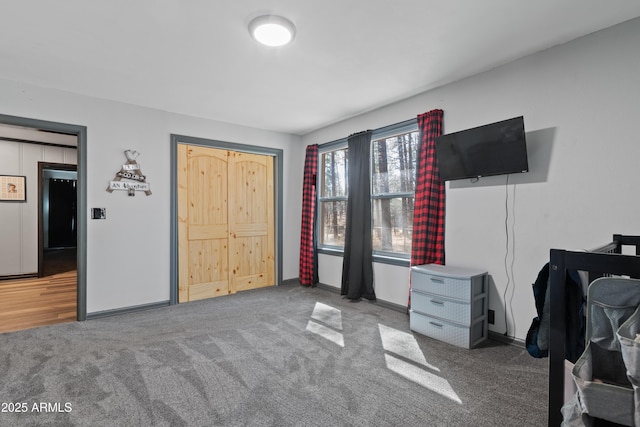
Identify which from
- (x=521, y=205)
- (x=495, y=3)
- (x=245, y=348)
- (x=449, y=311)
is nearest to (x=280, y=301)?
(x=245, y=348)

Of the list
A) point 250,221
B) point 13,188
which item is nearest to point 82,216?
point 250,221

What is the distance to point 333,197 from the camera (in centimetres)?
476

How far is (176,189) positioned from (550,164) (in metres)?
4.09

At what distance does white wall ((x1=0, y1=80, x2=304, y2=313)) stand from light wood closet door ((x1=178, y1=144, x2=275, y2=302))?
249mm

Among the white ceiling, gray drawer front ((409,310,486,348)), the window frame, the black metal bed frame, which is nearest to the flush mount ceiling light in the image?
the white ceiling

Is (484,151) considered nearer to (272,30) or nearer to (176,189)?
(272,30)

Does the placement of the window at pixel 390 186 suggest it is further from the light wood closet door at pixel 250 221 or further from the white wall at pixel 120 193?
the white wall at pixel 120 193

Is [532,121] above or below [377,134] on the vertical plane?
below

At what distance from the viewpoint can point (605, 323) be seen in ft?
3.28

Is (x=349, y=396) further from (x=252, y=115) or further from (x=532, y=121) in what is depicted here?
(x=252, y=115)

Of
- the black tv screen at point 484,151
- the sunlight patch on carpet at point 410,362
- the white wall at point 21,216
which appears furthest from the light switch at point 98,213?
the black tv screen at point 484,151

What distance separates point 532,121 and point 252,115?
127 inches

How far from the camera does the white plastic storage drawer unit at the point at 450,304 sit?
2666 mm

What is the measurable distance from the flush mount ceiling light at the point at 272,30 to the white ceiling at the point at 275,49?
0.17 feet
